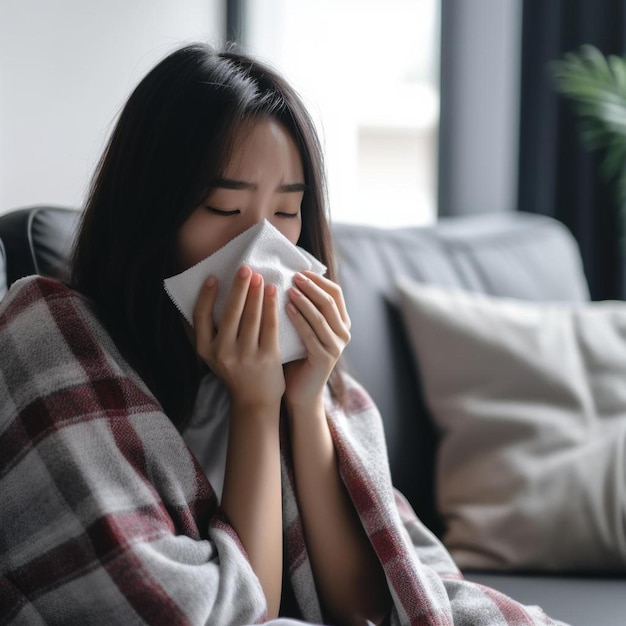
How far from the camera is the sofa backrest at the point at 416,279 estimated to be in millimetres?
1412

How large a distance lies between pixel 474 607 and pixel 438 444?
456 mm

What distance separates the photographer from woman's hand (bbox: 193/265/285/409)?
913mm

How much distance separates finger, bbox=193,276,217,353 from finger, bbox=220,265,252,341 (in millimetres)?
21

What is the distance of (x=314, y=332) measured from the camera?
3.22 ft

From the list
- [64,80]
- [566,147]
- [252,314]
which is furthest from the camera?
[566,147]

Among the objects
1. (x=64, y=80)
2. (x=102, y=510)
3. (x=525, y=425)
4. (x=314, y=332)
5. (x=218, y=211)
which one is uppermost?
(x=64, y=80)

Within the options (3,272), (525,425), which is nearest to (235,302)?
(3,272)

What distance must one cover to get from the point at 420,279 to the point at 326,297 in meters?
0.61

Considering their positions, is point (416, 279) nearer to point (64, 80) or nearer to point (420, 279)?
point (420, 279)

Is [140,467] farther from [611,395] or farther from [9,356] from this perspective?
[611,395]

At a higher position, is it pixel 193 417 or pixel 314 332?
pixel 314 332

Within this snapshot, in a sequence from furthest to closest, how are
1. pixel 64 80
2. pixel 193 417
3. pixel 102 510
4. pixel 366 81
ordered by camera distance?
pixel 366 81, pixel 64 80, pixel 193 417, pixel 102 510

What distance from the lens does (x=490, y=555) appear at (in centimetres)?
Result: 132

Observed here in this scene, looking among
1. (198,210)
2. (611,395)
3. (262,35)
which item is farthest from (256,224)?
(262,35)
